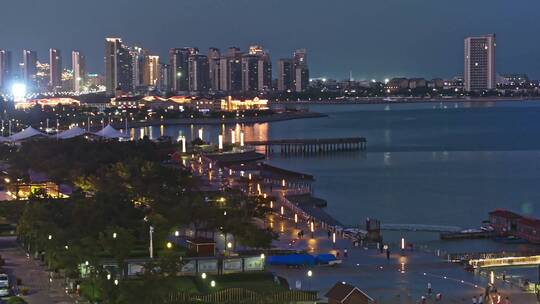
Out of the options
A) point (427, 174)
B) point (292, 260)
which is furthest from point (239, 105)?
point (292, 260)

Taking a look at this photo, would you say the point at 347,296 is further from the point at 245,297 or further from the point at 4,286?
the point at 4,286

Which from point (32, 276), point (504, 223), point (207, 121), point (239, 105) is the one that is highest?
point (239, 105)

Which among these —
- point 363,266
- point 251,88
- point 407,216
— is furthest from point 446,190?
point 251,88

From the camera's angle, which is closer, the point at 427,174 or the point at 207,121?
the point at 427,174

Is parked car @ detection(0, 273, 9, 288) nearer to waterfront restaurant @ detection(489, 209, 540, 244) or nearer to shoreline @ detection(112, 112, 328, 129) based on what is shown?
waterfront restaurant @ detection(489, 209, 540, 244)

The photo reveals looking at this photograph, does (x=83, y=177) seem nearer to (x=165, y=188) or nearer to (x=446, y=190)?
(x=165, y=188)

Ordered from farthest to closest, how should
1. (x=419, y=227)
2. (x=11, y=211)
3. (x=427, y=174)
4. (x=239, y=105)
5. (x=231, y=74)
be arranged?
(x=231, y=74)
(x=239, y=105)
(x=427, y=174)
(x=419, y=227)
(x=11, y=211)
